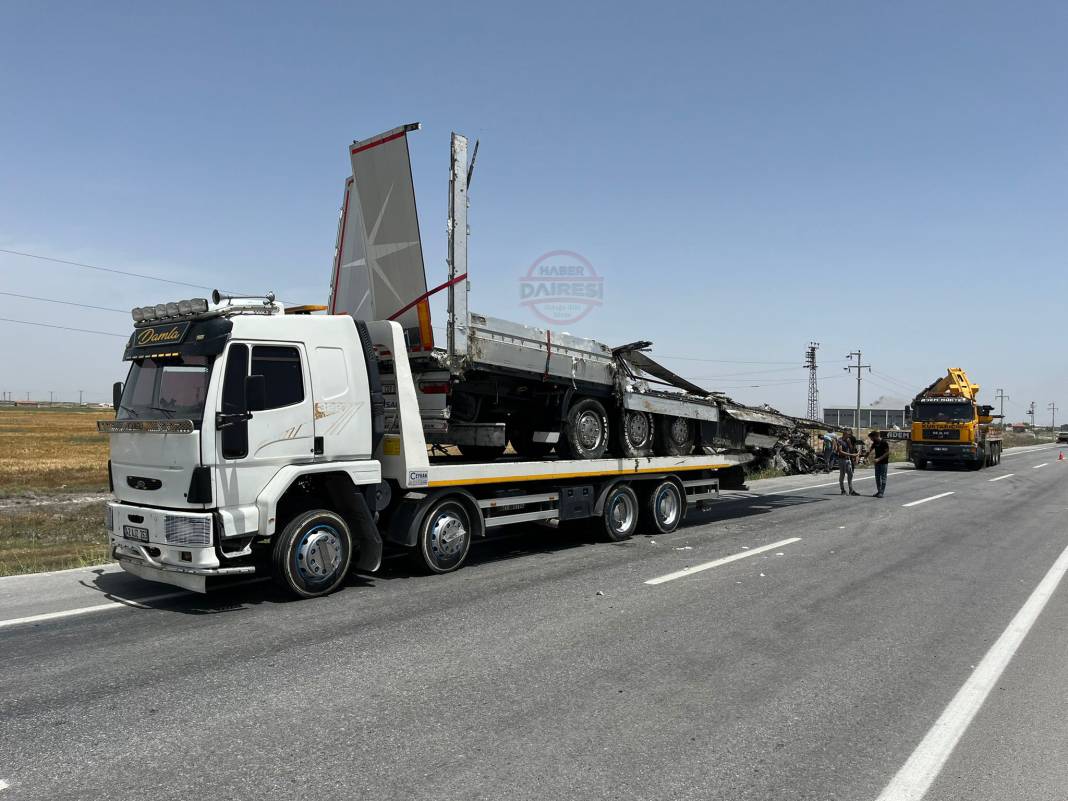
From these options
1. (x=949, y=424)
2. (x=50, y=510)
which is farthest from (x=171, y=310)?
(x=949, y=424)

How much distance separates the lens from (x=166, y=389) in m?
6.66

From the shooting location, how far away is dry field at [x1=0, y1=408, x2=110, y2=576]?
31.1ft

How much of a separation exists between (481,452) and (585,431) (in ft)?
4.84

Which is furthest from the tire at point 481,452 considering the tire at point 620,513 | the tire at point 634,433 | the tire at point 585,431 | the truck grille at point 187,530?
the truck grille at point 187,530

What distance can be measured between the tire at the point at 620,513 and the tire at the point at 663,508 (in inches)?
9.0

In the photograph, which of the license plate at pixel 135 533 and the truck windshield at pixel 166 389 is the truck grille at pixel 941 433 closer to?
the truck windshield at pixel 166 389

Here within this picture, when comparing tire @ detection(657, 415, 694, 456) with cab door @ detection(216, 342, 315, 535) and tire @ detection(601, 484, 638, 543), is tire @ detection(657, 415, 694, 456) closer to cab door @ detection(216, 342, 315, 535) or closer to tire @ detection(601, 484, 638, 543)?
tire @ detection(601, 484, 638, 543)

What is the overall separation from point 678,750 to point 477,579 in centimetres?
431

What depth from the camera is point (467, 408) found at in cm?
938

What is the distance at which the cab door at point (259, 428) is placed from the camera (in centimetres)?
635

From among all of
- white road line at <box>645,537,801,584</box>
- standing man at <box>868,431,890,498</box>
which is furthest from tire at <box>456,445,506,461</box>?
standing man at <box>868,431,890,498</box>

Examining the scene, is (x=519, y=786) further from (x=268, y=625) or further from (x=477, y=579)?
(x=477, y=579)

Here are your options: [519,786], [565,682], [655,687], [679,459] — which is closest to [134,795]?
[519,786]

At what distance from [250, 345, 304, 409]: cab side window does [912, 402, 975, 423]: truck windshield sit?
89.8ft
